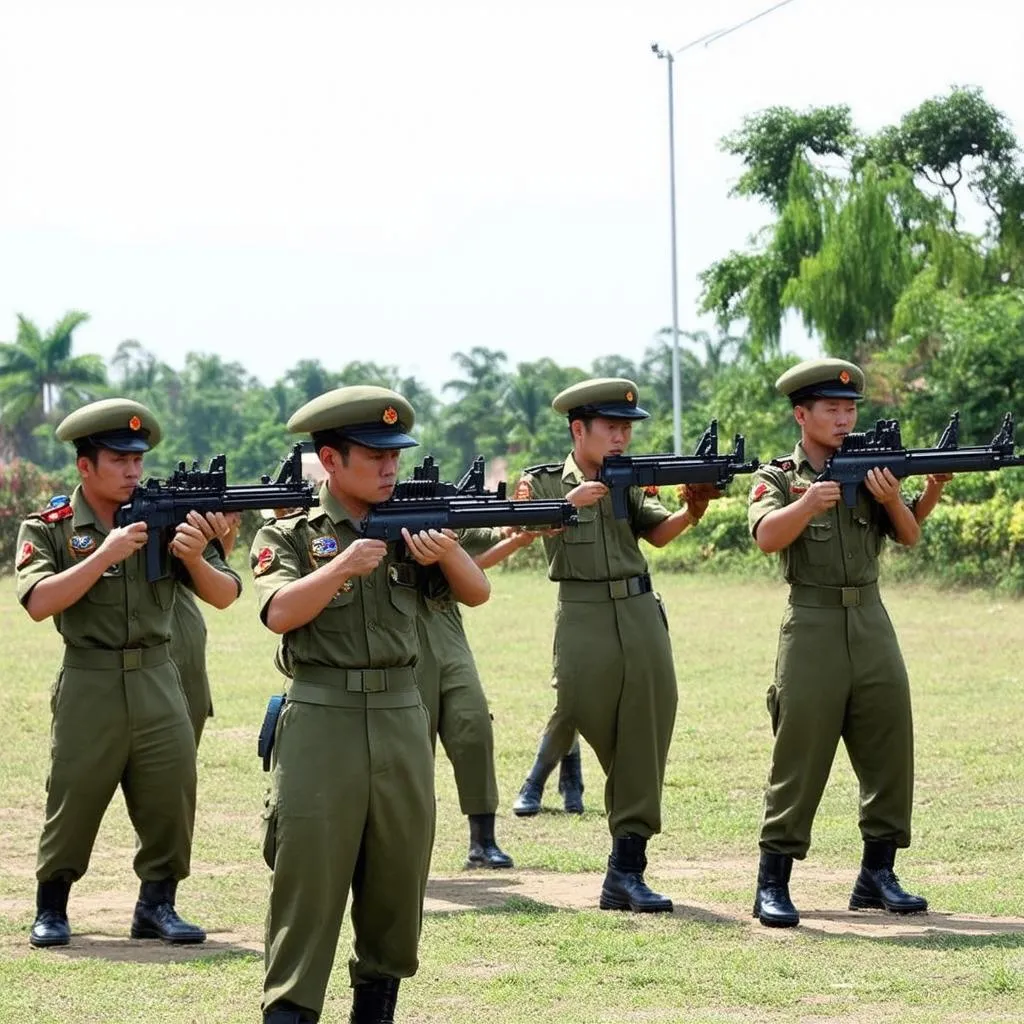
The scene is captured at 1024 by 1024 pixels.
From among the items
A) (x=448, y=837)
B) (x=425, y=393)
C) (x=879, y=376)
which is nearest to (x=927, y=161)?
(x=879, y=376)

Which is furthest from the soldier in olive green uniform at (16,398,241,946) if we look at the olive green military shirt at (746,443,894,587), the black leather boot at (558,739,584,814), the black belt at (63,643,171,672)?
the black leather boot at (558,739,584,814)

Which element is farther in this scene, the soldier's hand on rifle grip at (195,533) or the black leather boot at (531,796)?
the black leather boot at (531,796)

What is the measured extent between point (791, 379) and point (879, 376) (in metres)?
26.4

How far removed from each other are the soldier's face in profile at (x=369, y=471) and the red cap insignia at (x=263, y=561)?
30 centimetres

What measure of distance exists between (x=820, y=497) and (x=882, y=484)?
0.93ft

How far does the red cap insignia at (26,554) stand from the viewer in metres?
7.27

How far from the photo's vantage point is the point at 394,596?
5.67 metres

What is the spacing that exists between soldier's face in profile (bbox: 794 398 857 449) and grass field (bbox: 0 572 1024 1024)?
1917mm

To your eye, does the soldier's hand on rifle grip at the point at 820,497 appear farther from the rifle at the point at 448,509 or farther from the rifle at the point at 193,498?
the rifle at the point at 193,498

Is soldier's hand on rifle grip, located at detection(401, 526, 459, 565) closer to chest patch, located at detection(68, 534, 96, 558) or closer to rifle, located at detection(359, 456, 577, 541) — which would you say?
rifle, located at detection(359, 456, 577, 541)

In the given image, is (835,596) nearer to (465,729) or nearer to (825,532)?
(825,532)

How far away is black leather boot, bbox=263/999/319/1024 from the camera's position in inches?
217

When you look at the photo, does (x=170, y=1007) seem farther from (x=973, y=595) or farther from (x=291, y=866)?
(x=973, y=595)

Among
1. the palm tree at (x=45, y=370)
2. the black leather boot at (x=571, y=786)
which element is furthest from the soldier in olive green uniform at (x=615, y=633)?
the palm tree at (x=45, y=370)
